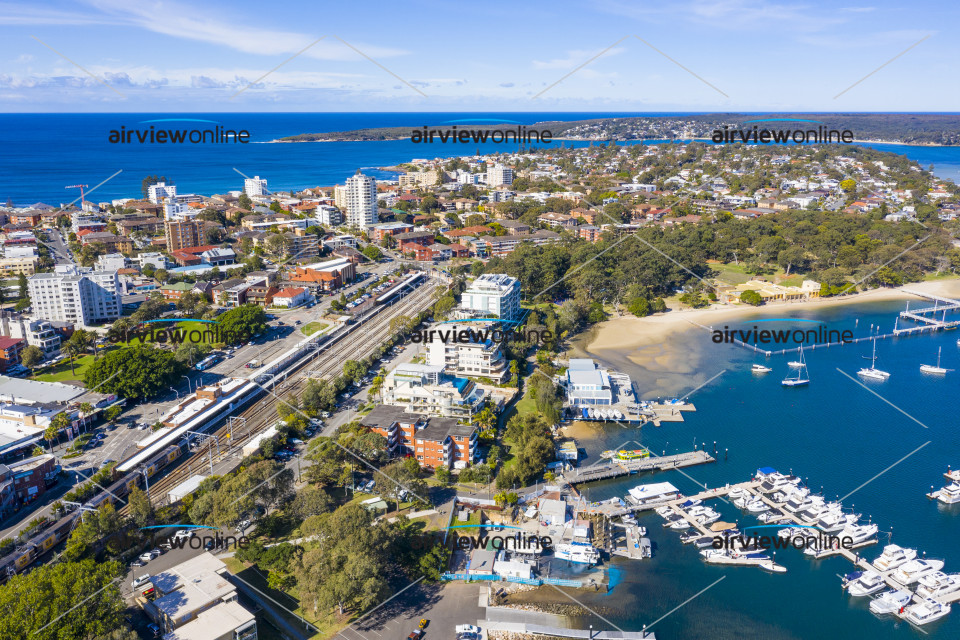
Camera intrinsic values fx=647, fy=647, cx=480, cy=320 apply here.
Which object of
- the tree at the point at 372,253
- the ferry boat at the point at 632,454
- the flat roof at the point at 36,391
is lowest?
the ferry boat at the point at 632,454

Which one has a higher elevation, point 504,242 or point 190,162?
point 190,162

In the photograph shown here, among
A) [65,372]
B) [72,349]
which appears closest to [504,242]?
[72,349]

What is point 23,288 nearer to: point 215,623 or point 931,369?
point 215,623

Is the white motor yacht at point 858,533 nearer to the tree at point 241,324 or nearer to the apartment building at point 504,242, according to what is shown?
the tree at point 241,324

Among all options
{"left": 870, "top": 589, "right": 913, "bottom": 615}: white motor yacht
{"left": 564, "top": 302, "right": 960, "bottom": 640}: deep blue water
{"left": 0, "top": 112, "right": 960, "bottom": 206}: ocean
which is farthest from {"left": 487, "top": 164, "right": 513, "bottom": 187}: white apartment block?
{"left": 870, "top": 589, "right": 913, "bottom": 615}: white motor yacht

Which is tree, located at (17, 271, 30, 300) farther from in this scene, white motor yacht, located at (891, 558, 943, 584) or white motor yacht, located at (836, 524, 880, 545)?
white motor yacht, located at (891, 558, 943, 584)

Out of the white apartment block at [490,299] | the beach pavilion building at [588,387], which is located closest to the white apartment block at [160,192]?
the white apartment block at [490,299]

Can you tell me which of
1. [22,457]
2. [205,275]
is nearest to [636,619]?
[22,457]
